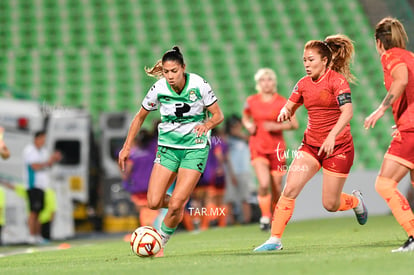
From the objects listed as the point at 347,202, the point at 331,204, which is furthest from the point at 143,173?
the point at 331,204

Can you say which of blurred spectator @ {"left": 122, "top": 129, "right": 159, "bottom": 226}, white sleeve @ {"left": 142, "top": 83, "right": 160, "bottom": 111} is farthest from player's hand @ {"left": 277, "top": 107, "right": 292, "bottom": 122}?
blurred spectator @ {"left": 122, "top": 129, "right": 159, "bottom": 226}

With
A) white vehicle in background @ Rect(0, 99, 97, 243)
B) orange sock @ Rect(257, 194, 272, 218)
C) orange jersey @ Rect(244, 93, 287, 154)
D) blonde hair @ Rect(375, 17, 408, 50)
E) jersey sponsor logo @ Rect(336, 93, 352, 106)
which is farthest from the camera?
white vehicle in background @ Rect(0, 99, 97, 243)

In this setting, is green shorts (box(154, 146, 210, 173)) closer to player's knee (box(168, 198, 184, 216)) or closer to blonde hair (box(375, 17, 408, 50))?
player's knee (box(168, 198, 184, 216))

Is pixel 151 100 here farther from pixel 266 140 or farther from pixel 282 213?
pixel 266 140

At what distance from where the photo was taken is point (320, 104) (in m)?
8.48

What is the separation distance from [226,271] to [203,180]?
33.9 feet

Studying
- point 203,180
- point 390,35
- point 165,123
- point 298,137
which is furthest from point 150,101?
point 298,137

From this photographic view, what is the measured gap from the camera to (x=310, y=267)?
6.50 m

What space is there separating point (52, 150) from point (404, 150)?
1345cm

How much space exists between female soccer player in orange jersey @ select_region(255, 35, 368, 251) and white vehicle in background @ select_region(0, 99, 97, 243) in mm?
8885

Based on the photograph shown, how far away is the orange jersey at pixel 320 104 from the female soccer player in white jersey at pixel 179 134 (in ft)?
2.69

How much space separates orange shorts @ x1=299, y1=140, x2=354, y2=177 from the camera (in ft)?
27.7

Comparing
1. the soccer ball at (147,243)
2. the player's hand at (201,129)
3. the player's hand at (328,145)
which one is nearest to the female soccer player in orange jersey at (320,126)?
the player's hand at (328,145)

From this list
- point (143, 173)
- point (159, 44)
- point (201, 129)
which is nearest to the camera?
point (201, 129)
